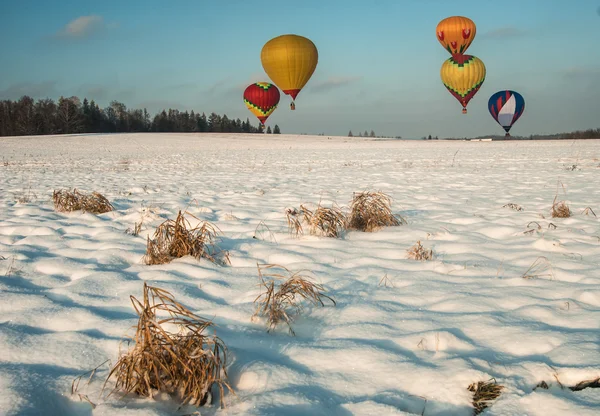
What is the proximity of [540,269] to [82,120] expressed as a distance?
72227 mm

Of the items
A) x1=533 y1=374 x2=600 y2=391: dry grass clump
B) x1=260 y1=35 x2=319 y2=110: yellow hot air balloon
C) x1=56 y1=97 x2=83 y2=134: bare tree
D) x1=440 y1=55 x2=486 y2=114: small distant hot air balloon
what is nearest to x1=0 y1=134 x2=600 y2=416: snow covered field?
x1=533 y1=374 x2=600 y2=391: dry grass clump

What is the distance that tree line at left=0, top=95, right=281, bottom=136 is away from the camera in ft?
208

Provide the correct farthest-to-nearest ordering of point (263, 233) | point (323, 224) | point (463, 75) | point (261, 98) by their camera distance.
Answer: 1. point (261, 98)
2. point (463, 75)
3. point (263, 233)
4. point (323, 224)

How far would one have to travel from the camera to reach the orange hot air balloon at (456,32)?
1270 inches

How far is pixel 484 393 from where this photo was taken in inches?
62.4

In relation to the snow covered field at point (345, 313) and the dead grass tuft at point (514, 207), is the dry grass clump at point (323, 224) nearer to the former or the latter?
the snow covered field at point (345, 313)

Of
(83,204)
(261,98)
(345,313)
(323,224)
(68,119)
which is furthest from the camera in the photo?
(68,119)

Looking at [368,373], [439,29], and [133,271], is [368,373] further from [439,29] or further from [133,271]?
[439,29]

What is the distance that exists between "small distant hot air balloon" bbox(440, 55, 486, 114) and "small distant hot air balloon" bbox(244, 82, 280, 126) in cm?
1473

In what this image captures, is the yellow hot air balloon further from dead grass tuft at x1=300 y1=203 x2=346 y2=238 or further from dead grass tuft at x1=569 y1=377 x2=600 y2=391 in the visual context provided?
A: dead grass tuft at x1=569 y1=377 x2=600 y2=391

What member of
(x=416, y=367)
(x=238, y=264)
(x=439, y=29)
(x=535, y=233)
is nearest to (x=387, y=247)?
(x=238, y=264)

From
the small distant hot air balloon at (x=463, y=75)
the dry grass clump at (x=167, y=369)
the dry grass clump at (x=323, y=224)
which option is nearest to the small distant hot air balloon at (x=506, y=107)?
the small distant hot air balloon at (x=463, y=75)

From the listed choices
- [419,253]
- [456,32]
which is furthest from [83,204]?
[456,32]

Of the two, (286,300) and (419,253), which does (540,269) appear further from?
(286,300)
